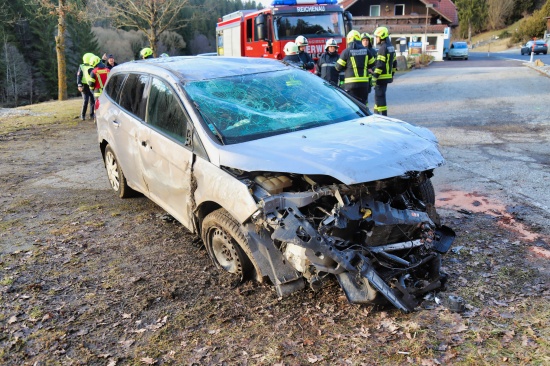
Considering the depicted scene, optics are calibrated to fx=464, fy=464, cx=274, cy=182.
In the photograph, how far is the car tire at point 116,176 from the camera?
227 inches

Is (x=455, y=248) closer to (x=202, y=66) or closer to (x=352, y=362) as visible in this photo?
(x=352, y=362)

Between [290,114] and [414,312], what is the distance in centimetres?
203

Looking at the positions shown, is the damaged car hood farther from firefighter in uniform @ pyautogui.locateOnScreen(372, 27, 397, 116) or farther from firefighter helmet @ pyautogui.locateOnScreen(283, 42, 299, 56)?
firefighter helmet @ pyautogui.locateOnScreen(283, 42, 299, 56)

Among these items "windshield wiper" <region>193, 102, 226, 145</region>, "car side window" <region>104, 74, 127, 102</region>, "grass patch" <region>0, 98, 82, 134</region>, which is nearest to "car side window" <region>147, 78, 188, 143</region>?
"windshield wiper" <region>193, 102, 226, 145</region>

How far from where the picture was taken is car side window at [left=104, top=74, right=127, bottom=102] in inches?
221

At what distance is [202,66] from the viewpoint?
4.80 meters

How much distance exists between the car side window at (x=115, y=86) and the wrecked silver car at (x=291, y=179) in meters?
0.86

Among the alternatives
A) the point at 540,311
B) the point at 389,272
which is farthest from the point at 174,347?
the point at 540,311

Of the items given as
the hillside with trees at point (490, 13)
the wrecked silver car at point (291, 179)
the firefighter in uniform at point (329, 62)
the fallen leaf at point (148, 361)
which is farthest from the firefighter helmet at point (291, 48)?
the hillside with trees at point (490, 13)

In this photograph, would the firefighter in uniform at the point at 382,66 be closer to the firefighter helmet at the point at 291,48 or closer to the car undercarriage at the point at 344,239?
the firefighter helmet at the point at 291,48

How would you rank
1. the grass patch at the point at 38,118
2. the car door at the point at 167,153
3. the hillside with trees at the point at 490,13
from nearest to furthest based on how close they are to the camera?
the car door at the point at 167,153 → the grass patch at the point at 38,118 → the hillside with trees at the point at 490,13

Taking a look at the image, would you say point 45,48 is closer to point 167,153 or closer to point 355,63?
point 355,63

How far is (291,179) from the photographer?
356 cm

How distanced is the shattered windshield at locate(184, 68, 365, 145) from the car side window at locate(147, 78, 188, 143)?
19 centimetres
